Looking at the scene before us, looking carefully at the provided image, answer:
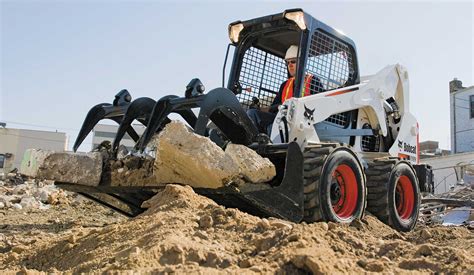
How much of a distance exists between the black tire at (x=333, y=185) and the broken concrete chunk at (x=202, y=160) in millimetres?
613

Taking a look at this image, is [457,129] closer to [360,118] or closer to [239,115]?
[360,118]

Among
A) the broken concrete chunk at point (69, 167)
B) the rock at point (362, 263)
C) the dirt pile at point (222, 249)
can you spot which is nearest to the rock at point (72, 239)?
the dirt pile at point (222, 249)

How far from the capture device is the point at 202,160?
181 inches

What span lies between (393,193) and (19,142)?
4373 centimetres

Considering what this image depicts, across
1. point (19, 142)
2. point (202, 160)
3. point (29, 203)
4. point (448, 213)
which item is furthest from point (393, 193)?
point (19, 142)

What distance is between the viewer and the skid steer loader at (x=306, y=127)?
5.21 m

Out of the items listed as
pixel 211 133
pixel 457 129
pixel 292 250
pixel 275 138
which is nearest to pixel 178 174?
pixel 211 133

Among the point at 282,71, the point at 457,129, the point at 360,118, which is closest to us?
the point at 360,118

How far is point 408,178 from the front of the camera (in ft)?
24.4

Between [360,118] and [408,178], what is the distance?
3.76 ft

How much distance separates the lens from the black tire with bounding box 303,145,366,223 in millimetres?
5250

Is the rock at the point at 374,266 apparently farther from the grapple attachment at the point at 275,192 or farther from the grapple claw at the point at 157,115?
the grapple claw at the point at 157,115

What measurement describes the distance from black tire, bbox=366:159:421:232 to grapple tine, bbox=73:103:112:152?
357 cm

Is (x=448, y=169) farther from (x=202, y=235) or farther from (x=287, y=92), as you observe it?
(x=202, y=235)
